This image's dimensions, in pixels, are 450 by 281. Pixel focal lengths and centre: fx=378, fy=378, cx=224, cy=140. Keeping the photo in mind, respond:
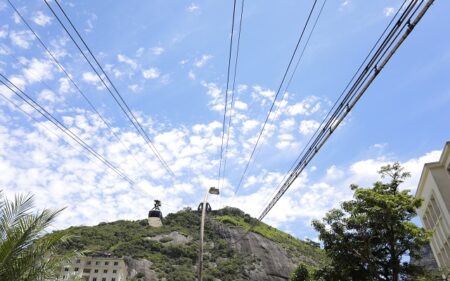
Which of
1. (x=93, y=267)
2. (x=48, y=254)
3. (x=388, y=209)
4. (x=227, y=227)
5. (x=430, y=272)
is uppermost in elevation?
(x=227, y=227)

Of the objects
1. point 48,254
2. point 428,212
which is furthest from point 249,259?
point 48,254

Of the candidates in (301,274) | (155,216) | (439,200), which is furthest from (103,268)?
(439,200)

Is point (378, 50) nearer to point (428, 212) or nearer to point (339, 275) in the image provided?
point (339, 275)

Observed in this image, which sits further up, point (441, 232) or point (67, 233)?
point (441, 232)

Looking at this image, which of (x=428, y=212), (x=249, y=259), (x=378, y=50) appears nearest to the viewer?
(x=378, y=50)

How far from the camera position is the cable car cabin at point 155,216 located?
55.6ft

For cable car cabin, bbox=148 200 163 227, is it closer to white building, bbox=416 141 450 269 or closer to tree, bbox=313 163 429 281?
tree, bbox=313 163 429 281

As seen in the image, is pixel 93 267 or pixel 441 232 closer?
pixel 441 232

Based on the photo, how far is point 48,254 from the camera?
8875 mm

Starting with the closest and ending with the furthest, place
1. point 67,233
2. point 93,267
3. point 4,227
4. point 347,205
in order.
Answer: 1. point 4,227
2. point 67,233
3. point 347,205
4. point 93,267

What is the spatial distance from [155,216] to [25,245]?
9.42 m

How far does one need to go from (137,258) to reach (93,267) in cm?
1099

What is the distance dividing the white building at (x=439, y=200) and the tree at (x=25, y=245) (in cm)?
2074

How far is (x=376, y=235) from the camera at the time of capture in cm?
1930
